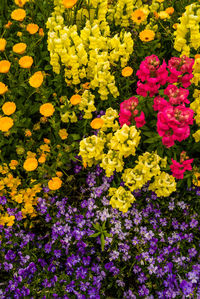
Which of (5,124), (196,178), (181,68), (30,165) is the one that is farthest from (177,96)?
(5,124)

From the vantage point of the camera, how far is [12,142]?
2998 millimetres

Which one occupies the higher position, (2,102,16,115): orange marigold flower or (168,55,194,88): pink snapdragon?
(168,55,194,88): pink snapdragon

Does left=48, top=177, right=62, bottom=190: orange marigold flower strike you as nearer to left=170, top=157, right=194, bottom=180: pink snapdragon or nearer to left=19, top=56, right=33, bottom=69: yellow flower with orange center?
left=170, top=157, right=194, bottom=180: pink snapdragon

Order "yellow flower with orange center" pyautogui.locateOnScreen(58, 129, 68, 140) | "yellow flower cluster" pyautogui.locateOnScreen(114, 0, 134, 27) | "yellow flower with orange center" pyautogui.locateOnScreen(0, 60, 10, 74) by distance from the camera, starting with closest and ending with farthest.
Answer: "yellow flower with orange center" pyautogui.locateOnScreen(0, 60, 10, 74) < "yellow flower with orange center" pyautogui.locateOnScreen(58, 129, 68, 140) < "yellow flower cluster" pyautogui.locateOnScreen(114, 0, 134, 27)

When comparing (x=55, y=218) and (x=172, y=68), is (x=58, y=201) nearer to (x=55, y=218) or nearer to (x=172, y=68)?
(x=55, y=218)

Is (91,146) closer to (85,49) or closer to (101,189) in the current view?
(101,189)

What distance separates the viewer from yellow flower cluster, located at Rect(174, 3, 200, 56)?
237cm

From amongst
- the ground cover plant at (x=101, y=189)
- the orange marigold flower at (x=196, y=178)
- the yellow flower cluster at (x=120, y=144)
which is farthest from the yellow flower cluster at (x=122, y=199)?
the orange marigold flower at (x=196, y=178)

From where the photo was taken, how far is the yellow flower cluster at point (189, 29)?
93.4 inches

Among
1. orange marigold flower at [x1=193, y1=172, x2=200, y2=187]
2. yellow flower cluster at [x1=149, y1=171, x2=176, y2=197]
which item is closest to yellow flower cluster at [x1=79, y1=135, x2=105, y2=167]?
yellow flower cluster at [x1=149, y1=171, x2=176, y2=197]

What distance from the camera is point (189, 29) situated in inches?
99.8

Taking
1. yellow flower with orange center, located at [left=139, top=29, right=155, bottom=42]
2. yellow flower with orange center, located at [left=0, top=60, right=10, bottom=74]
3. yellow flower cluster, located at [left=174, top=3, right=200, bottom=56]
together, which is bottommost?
yellow flower with orange center, located at [left=0, top=60, right=10, bottom=74]

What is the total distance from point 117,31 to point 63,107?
1685mm

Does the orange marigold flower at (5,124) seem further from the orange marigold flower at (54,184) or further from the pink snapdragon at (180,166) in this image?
the pink snapdragon at (180,166)
